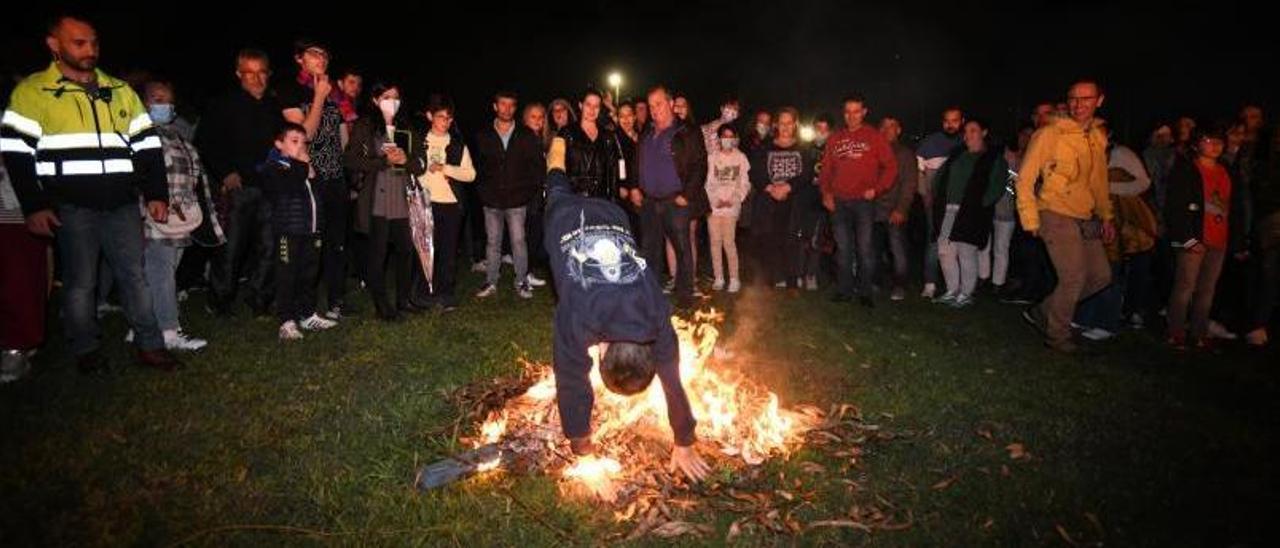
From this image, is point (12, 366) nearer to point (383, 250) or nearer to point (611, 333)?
point (383, 250)

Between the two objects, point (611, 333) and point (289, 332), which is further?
point (289, 332)

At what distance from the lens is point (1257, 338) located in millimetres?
7598

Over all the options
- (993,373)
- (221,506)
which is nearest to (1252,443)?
(993,373)

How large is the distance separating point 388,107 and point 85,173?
2.81 m

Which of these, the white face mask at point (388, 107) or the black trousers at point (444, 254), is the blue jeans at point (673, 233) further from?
the white face mask at point (388, 107)

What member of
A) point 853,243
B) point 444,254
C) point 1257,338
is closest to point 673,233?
point 853,243

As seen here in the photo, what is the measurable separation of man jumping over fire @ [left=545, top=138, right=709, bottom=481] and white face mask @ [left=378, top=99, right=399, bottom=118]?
3824mm

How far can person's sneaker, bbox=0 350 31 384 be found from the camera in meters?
5.59

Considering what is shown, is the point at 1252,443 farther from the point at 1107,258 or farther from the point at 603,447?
the point at 603,447

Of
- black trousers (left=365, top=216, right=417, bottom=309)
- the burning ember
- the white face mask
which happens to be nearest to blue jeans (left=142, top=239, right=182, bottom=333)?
black trousers (left=365, top=216, right=417, bottom=309)

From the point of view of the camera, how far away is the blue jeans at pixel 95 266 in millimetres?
5543

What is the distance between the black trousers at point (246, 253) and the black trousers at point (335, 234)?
56cm

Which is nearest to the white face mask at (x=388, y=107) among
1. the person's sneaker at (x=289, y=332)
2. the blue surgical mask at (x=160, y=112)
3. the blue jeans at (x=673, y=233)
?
the blue surgical mask at (x=160, y=112)

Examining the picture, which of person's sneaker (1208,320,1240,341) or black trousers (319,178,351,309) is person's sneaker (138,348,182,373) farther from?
person's sneaker (1208,320,1240,341)
